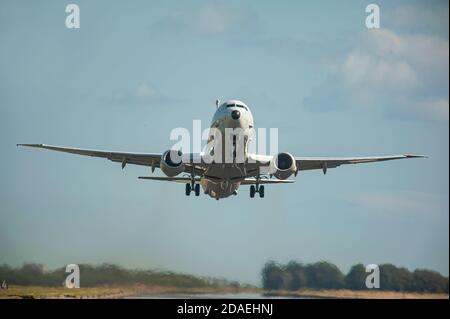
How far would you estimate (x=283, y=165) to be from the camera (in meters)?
62.1

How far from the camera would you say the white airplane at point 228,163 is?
199 ft

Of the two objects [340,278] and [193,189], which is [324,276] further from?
[193,189]

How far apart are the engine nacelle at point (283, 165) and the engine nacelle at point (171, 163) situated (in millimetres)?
5108

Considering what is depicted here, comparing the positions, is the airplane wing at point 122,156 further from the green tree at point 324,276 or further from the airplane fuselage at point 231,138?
the green tree at point 324,276

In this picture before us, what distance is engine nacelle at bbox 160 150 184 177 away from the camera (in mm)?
60844

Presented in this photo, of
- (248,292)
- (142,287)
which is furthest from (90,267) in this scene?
(248,292)

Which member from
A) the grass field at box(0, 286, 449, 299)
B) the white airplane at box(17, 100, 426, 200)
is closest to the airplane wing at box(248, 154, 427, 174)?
the white airplane at box(17, 100, 426, 200)

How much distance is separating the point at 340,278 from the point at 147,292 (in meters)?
10.1

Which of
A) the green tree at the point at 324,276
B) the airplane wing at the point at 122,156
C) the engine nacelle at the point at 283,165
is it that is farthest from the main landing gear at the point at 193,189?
the green tree at the point at 324,276

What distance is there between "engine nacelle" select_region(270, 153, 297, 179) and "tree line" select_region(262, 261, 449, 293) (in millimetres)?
5431

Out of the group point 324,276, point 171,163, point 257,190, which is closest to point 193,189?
point 257,190
